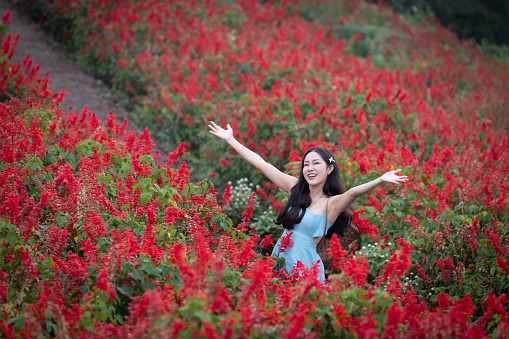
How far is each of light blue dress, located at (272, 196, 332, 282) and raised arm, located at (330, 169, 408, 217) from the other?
0.13m

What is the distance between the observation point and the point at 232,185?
635cm

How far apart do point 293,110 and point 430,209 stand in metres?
2.52

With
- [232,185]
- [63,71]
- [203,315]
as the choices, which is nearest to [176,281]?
[203,315]

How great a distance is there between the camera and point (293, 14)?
13.2m

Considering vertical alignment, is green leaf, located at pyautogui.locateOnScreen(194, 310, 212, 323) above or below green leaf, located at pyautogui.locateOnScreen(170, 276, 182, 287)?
above

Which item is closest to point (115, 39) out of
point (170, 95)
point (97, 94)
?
point (97, 94)

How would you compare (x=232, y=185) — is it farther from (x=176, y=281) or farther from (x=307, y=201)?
(x=176, y=281)

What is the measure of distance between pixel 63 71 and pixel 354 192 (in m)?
7.37

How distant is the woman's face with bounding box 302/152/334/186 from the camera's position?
12.2ft

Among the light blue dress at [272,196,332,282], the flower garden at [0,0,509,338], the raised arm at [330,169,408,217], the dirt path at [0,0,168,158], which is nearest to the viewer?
the flower garden at [0,0,509,338]

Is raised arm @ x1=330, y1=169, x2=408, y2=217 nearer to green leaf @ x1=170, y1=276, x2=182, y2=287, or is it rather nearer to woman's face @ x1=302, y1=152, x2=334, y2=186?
woman's face @ x1=302, y1=152, x2=334, y2=186

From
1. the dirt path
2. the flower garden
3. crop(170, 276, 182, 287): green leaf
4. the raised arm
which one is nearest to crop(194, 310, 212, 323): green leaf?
the flower garden

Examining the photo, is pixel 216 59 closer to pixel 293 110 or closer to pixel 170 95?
pixel 170 95

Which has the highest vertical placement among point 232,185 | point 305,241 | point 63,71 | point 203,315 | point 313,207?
point 203,315
